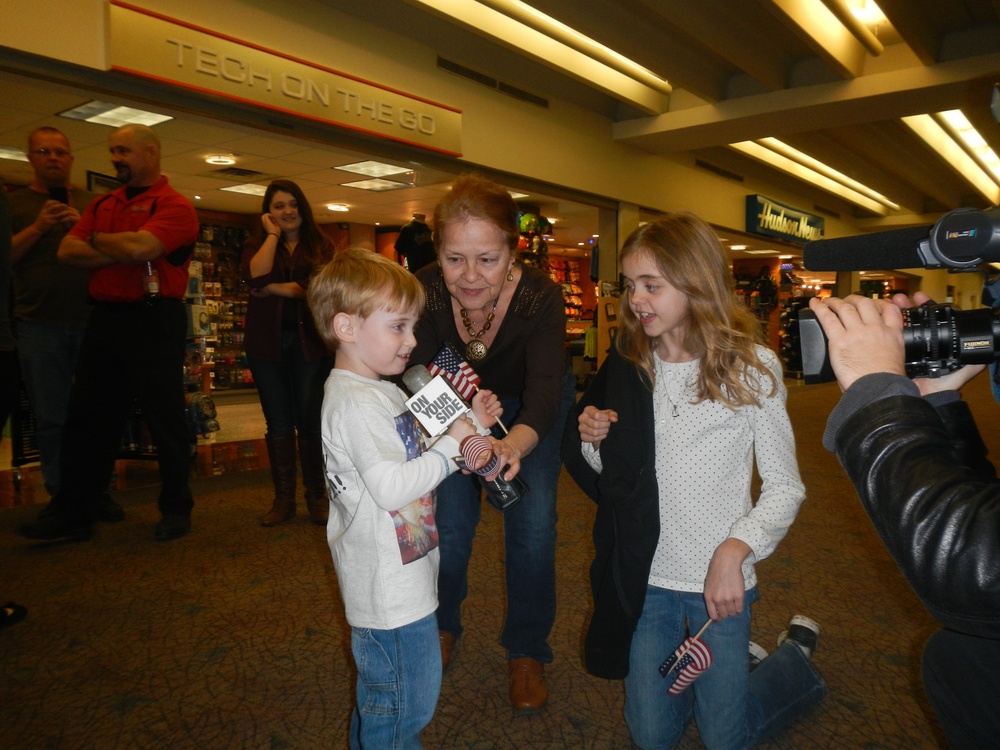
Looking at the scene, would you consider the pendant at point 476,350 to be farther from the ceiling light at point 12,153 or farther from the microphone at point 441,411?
the ceiling light at point 12,153

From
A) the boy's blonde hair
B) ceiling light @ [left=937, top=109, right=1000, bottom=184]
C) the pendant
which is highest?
ceiling light @ [left=937, top=109, right=1000, bottom=184]

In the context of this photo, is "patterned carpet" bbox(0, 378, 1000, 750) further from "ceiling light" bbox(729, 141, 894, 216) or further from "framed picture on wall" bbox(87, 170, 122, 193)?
"ceiling light" bbox(729, 141, 894, 216)

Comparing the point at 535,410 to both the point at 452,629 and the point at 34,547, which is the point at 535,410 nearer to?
the point at 452,629

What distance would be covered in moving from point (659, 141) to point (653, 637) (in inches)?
277

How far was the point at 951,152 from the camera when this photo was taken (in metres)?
Answer: 9.50

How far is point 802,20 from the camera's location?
193 inches

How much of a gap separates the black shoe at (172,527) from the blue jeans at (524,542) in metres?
1.63

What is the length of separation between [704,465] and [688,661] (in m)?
0.41

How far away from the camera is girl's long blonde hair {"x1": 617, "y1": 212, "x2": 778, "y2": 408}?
4.76 ft

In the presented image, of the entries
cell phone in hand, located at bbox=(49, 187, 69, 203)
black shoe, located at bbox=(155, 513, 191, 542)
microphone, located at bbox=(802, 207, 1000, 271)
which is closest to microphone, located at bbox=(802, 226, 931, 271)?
microphone, located at bbox=(802, 207, 1000, 271)

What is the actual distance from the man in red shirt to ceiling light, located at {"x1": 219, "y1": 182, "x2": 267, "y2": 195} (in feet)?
18.6

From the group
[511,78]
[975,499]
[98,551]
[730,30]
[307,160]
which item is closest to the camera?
[975,499]

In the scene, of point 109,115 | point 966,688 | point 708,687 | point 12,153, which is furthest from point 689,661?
point 12,153

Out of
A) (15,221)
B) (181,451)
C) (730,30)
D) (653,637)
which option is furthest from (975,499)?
(730,30)
